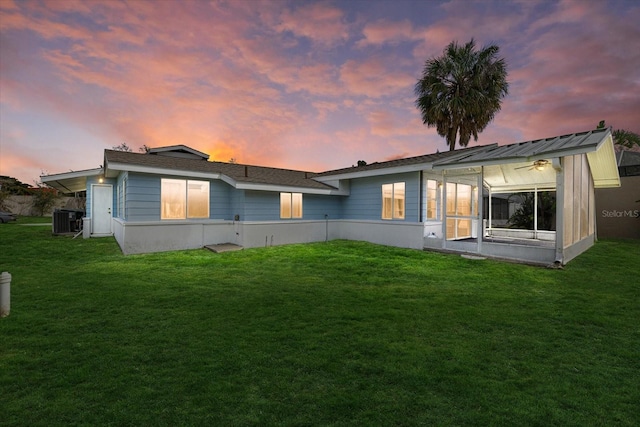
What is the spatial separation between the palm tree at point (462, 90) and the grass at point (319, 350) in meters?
14.7

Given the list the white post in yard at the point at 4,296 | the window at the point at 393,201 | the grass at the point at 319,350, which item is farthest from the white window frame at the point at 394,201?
the white post in yard at the point at 4,296

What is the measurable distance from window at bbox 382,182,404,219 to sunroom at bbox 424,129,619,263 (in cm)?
110

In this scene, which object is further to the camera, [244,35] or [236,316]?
[244,35]

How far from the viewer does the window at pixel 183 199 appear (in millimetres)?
11117

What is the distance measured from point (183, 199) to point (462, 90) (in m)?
18.4

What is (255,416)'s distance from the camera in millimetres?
2184

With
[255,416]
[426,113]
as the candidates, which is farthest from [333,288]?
[426,113]

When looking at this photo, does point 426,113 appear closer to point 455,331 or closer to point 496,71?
point 496,71

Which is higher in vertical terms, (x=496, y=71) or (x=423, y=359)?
(x=496, y=71)

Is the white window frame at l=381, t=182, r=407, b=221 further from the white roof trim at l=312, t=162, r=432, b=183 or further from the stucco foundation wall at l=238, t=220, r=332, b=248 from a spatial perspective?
the stucco foundation wall at l=238, t=220, r=332, b=248

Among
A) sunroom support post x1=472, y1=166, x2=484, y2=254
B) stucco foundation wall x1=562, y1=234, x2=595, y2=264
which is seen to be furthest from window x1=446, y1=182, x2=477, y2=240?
stucco foundation wall x1=562, y1=234, x2=595, y2=264

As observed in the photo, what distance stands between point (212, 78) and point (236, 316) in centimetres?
1357

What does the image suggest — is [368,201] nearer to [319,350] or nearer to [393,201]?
[393,201]

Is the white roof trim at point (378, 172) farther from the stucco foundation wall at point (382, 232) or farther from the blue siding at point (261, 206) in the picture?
the blue siding at point (261, 206)
